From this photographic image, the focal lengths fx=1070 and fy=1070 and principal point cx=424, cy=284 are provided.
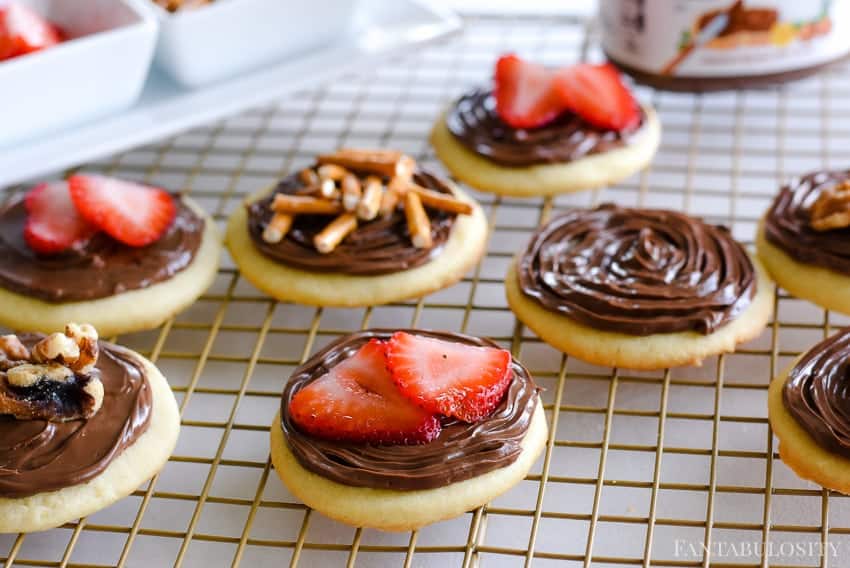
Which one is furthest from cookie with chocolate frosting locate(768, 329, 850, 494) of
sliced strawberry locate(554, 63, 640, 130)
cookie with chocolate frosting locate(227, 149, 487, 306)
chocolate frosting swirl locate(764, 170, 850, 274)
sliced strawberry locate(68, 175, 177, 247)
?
sliced strawberry locate(68, 175, 177, 247)

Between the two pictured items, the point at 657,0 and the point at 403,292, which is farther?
the point at 657,0

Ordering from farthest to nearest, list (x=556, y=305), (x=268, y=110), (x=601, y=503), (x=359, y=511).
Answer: (x=268, y=110) → (x=556, y=305) → (x=601, y=503) → (x=359, y=511)

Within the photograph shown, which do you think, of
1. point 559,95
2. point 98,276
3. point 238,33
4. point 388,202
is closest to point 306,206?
point 388,202

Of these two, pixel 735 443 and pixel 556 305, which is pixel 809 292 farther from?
pixel 556 305

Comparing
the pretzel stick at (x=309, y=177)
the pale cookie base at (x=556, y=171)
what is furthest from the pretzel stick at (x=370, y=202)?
the pale cookie base at (x=556, y=171)

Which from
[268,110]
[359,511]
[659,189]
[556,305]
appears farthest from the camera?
[268,110]

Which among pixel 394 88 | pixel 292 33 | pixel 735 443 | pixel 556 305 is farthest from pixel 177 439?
pixel 394 88
